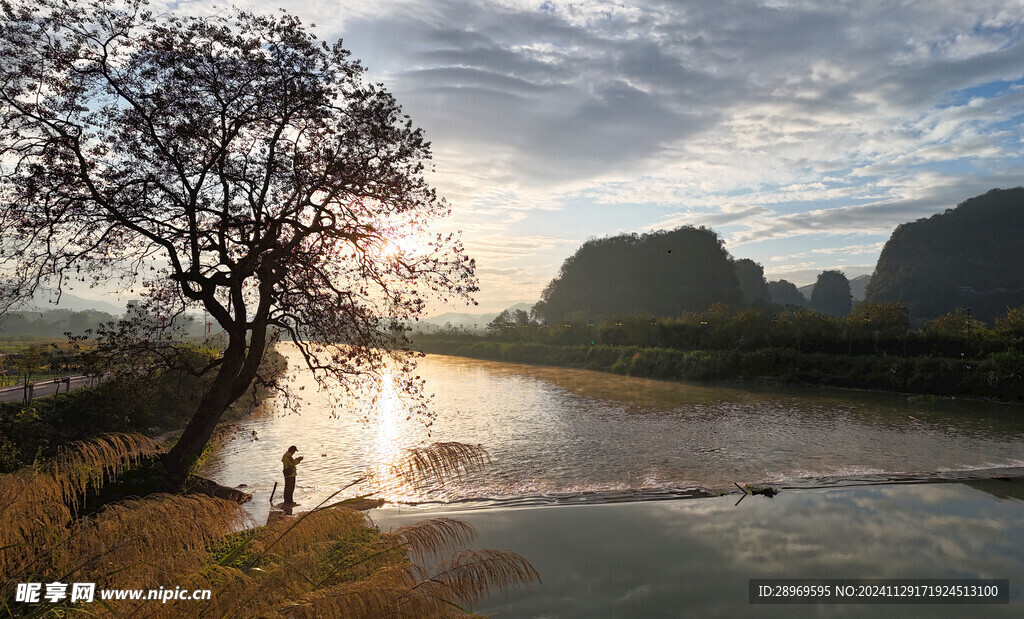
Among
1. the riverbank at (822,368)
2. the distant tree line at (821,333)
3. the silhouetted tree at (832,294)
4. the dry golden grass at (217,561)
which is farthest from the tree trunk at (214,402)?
the silhouetted tree at (832,294)

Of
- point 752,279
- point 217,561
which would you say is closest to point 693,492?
point 217,561

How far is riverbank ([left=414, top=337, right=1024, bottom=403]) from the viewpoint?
33125 mm

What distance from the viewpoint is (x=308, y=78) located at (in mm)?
11344

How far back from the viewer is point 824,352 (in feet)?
147

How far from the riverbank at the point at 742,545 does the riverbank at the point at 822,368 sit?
74.7ft

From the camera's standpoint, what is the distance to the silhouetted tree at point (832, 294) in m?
178

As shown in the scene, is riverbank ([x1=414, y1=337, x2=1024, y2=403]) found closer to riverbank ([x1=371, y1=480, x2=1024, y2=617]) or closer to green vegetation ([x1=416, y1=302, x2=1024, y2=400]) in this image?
green vegetation ([x1=416, y1=302, x2=1024, y2=400])

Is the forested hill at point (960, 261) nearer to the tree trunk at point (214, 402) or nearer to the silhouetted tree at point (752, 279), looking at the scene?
the silhouetted tree at point (752, 279)

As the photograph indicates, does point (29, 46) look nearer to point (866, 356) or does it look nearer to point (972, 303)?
point (866, 356)

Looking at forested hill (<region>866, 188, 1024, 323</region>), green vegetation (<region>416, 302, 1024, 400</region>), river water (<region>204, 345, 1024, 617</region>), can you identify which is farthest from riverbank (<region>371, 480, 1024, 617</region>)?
forested hill (<region>866, 188, 1024, 323</region>)

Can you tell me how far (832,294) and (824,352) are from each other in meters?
160

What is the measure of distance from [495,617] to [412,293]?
6.49 meters

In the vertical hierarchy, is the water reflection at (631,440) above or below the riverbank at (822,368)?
below

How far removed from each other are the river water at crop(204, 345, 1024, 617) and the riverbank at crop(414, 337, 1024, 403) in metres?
3.55
